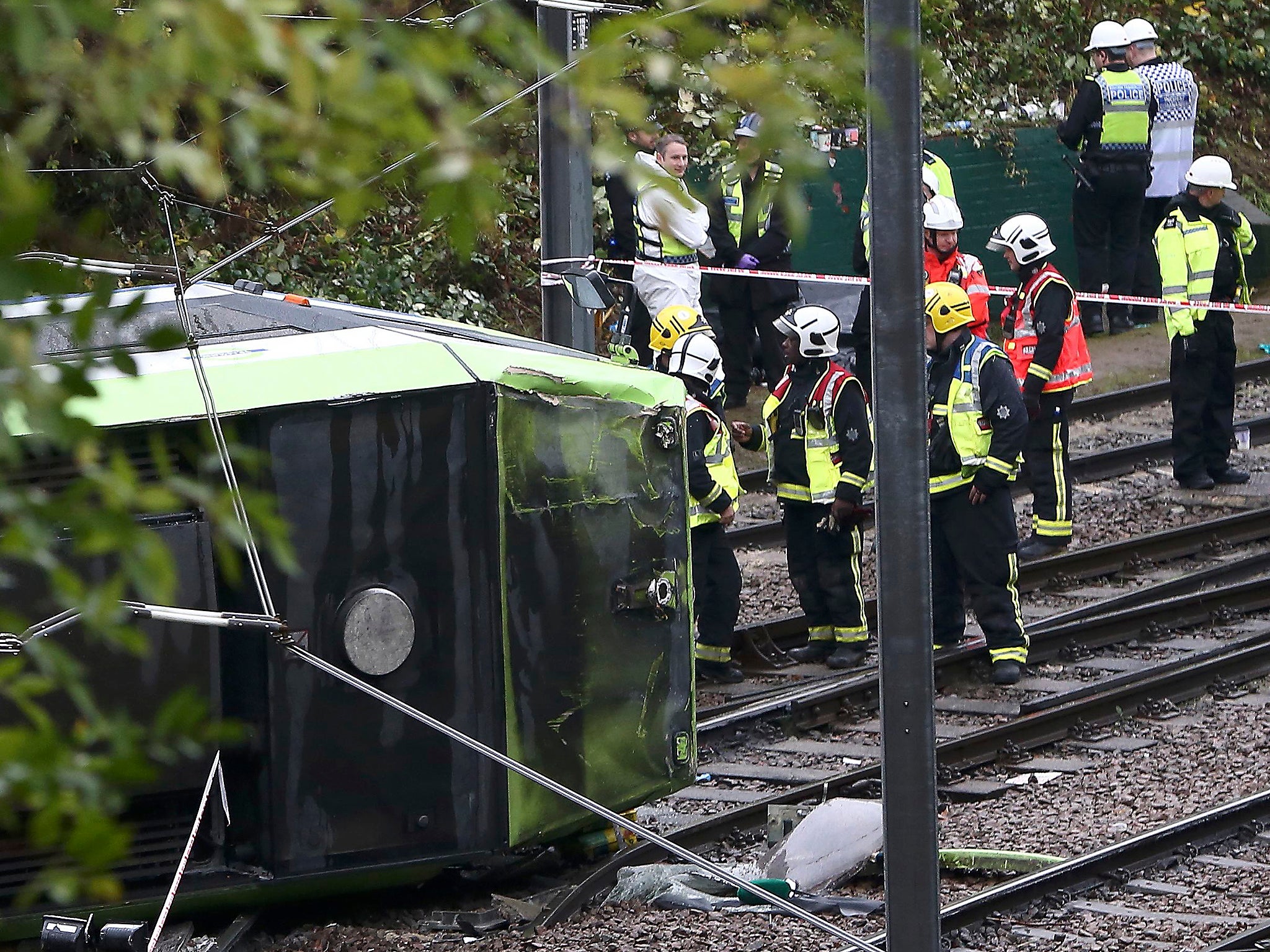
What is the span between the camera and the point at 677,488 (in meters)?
7.31

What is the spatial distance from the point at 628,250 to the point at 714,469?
640cm

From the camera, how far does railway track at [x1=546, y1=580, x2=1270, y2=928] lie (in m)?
8.41

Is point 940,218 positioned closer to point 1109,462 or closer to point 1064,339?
point 1064,339

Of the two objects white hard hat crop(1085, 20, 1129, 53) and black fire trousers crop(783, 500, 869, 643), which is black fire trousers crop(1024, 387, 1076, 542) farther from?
white hard hat crop(1085, 20, 1129, 53)

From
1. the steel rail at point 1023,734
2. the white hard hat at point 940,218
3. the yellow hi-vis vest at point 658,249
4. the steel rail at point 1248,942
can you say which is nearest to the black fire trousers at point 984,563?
the steel rail at point 1023,734

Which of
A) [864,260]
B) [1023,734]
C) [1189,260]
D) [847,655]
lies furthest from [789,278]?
[1023,734]

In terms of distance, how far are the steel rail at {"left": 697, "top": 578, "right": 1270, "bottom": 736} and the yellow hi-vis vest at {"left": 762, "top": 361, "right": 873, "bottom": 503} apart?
1.06m

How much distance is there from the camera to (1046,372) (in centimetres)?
1303

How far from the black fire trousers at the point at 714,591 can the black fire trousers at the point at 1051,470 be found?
286 centimetres

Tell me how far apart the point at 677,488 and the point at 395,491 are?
141 centimetres

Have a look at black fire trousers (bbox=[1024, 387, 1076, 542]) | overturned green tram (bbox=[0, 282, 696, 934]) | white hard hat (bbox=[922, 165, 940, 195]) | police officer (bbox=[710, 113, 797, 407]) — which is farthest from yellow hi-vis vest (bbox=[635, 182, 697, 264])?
overturned green tram (bbox=[0, 282, 696, 934])

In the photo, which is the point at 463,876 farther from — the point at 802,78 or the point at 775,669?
the point at 802,78

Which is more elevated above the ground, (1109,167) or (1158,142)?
(1158,142)

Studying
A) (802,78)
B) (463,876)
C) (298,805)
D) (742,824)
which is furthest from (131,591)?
(802,78)
